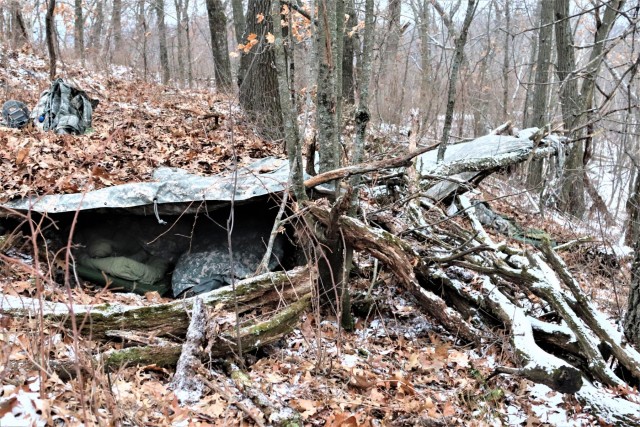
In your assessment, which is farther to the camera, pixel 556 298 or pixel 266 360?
pixel 556 298

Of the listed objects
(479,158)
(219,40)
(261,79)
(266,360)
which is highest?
(219,40)

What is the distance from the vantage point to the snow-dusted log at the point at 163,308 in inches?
118

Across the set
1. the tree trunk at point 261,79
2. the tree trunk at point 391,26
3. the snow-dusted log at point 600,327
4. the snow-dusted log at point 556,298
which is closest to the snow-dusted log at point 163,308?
the snow-dusted log at point 556,298

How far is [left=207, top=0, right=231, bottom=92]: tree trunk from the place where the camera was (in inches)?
367

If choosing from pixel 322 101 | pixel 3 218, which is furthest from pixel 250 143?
pixel 3 218

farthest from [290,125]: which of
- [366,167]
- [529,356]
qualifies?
[529,356]

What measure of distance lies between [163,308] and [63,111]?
12.8ft

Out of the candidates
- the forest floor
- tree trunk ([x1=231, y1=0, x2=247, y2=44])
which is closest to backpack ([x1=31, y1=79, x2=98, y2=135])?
the forest floor

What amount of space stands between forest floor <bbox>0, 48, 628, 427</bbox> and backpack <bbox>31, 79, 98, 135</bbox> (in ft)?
0.79

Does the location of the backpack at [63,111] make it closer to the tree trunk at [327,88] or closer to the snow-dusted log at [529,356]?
the tree trunk at [327,88]

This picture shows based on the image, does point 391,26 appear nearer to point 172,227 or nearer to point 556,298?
point 172,227

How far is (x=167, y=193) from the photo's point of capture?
453cm

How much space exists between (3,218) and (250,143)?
279 cm

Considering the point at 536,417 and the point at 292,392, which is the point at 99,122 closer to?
the point at 292,392
